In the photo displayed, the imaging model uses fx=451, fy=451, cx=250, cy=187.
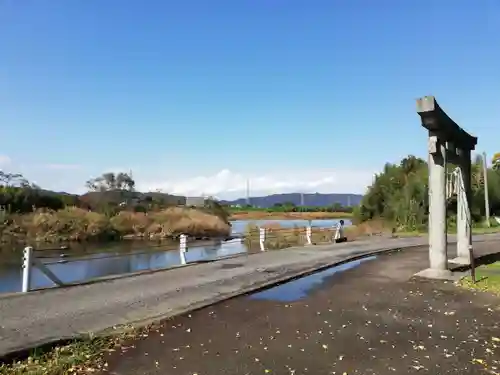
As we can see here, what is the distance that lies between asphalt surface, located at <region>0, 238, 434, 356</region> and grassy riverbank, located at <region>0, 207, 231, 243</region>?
22.5 meters

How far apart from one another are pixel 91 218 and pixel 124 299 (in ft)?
93.6

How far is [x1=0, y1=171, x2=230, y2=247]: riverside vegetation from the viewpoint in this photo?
33.8 metres

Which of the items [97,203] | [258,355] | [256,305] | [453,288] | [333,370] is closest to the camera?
[333,370]

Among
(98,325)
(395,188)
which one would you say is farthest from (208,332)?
(395,188)

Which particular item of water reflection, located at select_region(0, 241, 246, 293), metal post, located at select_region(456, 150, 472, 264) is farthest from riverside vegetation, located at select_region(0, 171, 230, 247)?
metal post, located at select_region(456, 150, 472, 264)

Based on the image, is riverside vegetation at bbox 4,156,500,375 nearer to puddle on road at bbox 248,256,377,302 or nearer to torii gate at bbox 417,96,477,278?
puddle on road at bbox 248,256,377,302

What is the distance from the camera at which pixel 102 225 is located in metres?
35.8

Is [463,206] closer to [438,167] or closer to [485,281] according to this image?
[438,167]

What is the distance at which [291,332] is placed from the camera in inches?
265

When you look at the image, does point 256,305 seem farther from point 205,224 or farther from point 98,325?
point 205,224

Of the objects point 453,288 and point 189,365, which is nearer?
point 189,365

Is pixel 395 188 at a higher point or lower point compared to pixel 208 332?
higher

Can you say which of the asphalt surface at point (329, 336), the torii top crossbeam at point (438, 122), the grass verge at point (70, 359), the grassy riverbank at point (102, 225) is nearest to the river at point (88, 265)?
the asphalt surface at point (329, 336)

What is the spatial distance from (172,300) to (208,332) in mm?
2432
